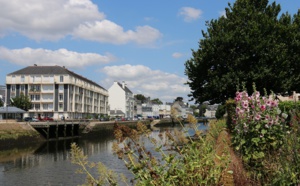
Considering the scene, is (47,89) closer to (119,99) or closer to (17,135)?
(119,99)

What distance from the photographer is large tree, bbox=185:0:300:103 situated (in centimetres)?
3462

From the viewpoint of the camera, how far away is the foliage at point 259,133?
23.5ft

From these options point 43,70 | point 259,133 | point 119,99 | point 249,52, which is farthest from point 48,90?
point 259,133

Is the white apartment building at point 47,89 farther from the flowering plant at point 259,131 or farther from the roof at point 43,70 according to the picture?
the flowering plant at point 259,131

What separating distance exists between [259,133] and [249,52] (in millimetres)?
29653

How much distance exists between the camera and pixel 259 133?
746 cm

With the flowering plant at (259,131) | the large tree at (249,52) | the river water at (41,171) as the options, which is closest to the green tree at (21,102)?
the river water at (41,171)

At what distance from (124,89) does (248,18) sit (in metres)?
120

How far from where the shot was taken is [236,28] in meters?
35.4

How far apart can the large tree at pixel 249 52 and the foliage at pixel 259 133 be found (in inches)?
1074

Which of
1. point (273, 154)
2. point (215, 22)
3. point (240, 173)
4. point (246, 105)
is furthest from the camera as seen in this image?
point (215, 22)

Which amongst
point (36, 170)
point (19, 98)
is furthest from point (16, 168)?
point (19, 98)

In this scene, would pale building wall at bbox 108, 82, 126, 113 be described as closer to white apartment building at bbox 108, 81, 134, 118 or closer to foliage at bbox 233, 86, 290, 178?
white apartment building at bbox 108, 81, 134, 118

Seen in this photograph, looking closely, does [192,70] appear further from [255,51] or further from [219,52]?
[255,51]
